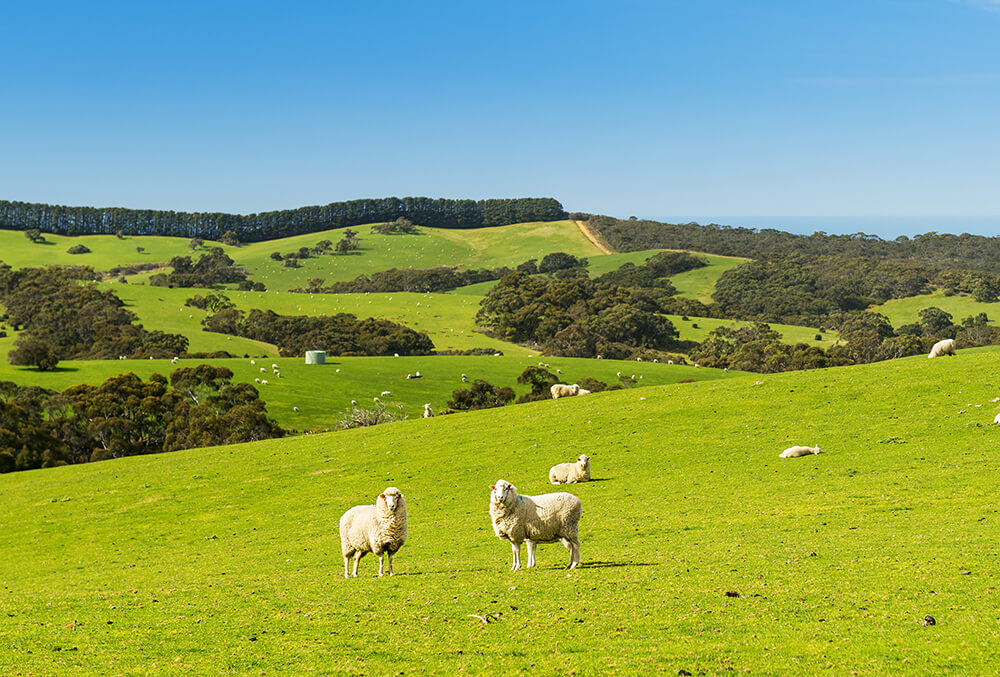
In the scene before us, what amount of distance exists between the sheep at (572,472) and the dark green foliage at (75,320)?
81.7 m

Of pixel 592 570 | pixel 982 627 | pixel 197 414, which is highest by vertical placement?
pixel 982 627

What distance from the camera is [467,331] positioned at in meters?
140

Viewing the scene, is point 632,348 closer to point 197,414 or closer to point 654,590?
point 197,414

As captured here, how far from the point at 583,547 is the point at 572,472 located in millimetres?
11039

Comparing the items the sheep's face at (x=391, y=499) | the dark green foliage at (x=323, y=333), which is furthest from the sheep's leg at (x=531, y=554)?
the dark green foliage at (x=323, y=333)

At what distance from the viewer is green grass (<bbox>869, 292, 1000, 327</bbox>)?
159000mm

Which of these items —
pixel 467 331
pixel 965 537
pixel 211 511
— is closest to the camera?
pixel 965 537

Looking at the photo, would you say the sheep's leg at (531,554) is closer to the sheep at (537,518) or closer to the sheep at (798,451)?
the sheep at (537,518)

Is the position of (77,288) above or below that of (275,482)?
above

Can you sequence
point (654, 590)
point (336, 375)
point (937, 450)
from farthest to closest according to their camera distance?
point (336, 375) < point (937, 450) < point (654, 590)

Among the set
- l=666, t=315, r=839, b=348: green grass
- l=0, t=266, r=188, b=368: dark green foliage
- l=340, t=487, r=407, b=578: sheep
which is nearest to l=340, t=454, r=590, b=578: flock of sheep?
l=340, t=487, r=407, b=578: sheep

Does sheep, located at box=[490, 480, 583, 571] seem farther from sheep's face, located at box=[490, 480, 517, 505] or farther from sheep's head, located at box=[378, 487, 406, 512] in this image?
sheep's head, located at box=[378, 487, 406, 512]

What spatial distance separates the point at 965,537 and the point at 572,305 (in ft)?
455

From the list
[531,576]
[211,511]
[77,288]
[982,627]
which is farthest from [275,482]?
[77,288]
